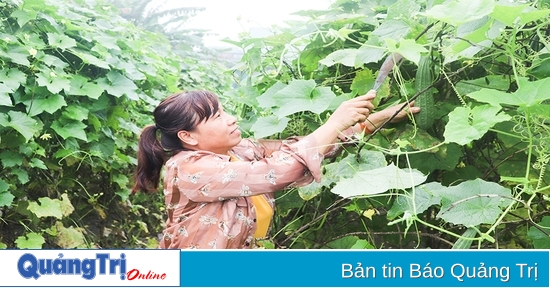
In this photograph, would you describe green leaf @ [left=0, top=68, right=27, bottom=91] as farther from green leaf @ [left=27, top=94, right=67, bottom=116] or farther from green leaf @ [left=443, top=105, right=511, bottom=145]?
green leaf @ [left=443, top=105, right=511, bottom=145]

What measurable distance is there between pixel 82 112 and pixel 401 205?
4.29 ft

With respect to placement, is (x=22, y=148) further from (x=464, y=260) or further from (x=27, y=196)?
(x=464, y=260)

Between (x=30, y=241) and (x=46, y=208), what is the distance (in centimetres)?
11

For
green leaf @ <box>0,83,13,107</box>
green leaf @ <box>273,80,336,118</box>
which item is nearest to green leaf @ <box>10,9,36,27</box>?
green leaf @ <box>0,83,13,107</box>

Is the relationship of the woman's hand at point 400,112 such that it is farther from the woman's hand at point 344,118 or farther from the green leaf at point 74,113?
the green leaf at point 74,113

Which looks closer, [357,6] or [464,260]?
[464,260]

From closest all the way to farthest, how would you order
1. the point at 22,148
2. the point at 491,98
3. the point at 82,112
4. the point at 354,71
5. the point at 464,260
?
the point at 491,98 → the point at 464,260 → the point at 354,71 → the point at 22,148 → the point at 82,112

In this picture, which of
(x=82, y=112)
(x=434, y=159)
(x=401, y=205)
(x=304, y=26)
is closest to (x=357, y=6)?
(x=304, y=26)

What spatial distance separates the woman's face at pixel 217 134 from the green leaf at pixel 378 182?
44 cm

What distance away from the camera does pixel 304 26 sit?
127cm

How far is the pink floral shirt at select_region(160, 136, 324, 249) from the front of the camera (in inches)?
44.4

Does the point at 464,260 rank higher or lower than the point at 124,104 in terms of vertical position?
higher

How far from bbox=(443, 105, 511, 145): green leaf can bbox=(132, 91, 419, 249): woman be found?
0.26m

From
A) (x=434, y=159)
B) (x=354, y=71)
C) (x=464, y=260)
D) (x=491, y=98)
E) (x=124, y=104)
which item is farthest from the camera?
(x=124, y=104)
